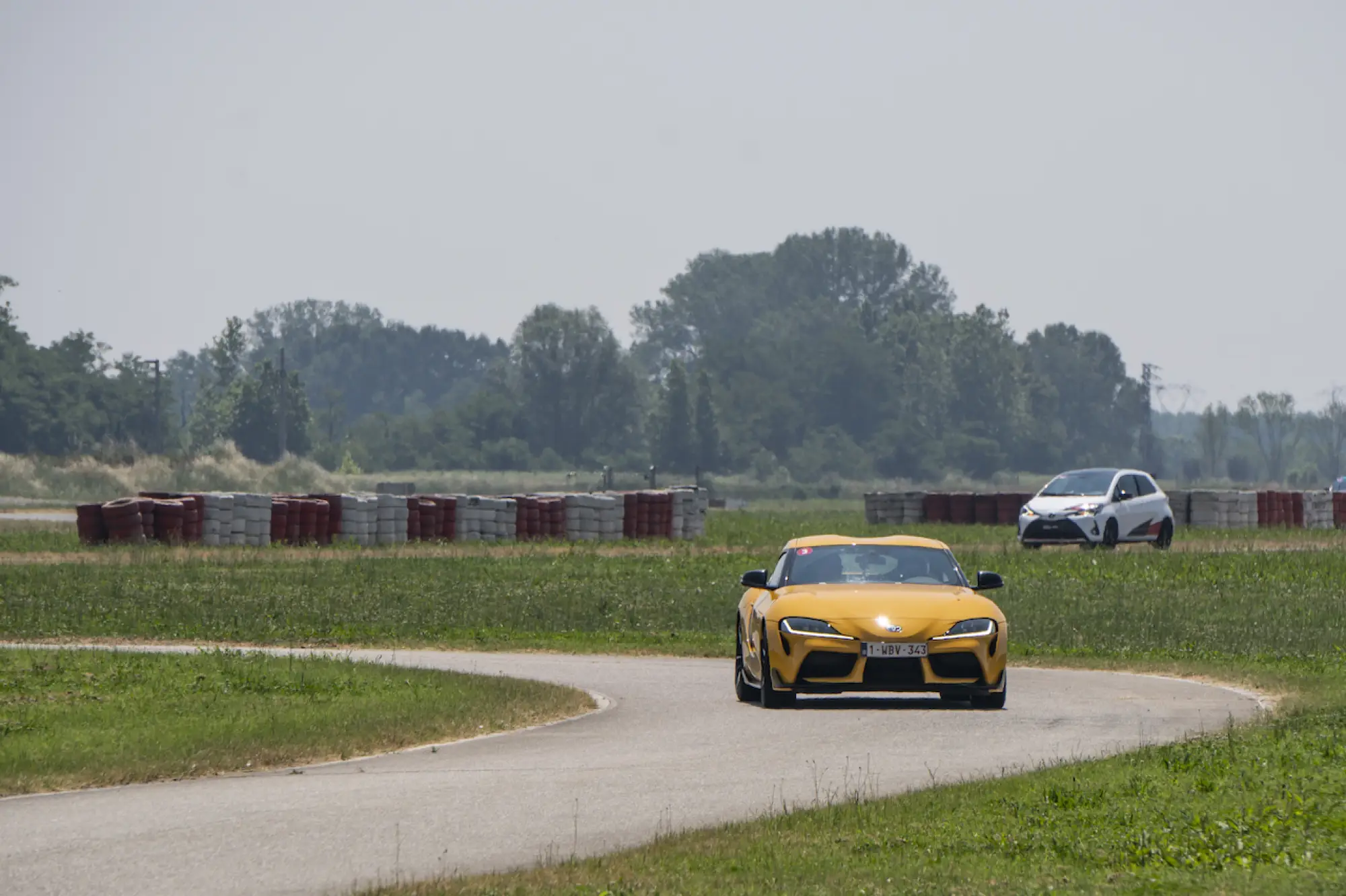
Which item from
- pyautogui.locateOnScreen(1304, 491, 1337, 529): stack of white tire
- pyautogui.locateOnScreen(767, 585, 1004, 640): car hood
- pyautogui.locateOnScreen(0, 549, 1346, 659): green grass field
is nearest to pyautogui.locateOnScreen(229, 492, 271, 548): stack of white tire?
pyautogui.locateOnScreen(0, 549, 1346, 659): green grass field

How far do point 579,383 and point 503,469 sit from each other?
468 inches

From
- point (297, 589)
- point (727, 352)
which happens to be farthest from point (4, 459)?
point (727, 352)

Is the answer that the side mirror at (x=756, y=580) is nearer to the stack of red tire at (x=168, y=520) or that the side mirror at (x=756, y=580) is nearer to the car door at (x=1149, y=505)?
the stack of red tire at (x=168, y=520)

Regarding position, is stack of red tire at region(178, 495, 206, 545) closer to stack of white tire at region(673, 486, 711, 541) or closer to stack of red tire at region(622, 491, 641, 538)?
stack of red tire at region(622, 491, 641, 538)

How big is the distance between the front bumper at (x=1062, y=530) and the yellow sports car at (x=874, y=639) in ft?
86.6

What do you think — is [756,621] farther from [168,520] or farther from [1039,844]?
[168,520]

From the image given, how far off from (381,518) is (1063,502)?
1440 centimetres

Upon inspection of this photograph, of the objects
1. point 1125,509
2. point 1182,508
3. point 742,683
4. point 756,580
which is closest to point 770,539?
point 1125,509

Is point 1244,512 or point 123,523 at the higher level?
point 1244,512

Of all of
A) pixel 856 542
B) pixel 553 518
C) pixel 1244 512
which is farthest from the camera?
pixel 1244 512

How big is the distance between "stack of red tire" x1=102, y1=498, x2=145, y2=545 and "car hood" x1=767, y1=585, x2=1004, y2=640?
95.0 feet

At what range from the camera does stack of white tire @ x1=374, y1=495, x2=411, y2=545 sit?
155ft

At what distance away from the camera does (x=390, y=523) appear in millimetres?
47500

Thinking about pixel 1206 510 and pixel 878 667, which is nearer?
pixel 878 667
